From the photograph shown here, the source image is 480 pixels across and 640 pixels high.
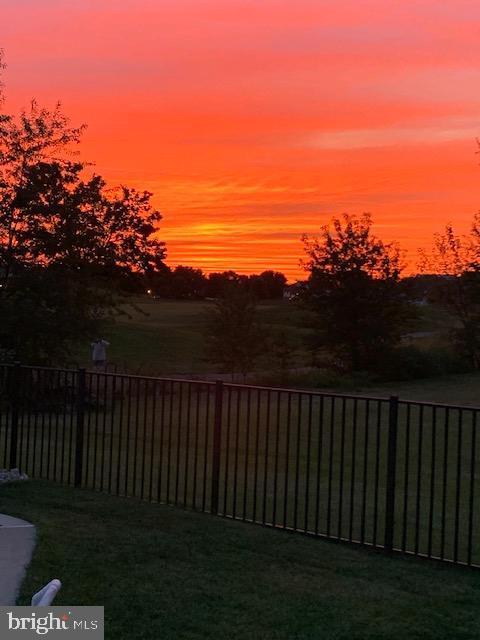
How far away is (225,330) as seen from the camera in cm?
3400

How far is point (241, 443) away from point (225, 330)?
1743 centimetres

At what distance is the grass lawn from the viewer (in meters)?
5.31

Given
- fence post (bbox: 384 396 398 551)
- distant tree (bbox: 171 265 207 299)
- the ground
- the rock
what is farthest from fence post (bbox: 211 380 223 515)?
distant tree (bbox: 171 265 207 299)

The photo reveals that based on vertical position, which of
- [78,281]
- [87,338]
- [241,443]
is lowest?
[241,443]

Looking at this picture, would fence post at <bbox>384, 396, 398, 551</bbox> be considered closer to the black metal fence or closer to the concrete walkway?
the black metal fence

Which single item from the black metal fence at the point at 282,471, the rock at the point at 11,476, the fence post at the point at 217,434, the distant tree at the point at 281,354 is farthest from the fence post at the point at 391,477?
the distant tree at the point at 281,354

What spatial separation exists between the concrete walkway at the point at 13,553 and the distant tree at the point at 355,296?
29.5 meters

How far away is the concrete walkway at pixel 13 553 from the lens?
5.71m

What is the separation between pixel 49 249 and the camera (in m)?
18.2

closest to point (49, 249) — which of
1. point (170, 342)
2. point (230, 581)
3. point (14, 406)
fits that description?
point (14, 406)

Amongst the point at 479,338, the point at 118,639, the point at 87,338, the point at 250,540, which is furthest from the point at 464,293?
the point at 118,639

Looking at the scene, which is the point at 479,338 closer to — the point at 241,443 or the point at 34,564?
the point at 241,443
